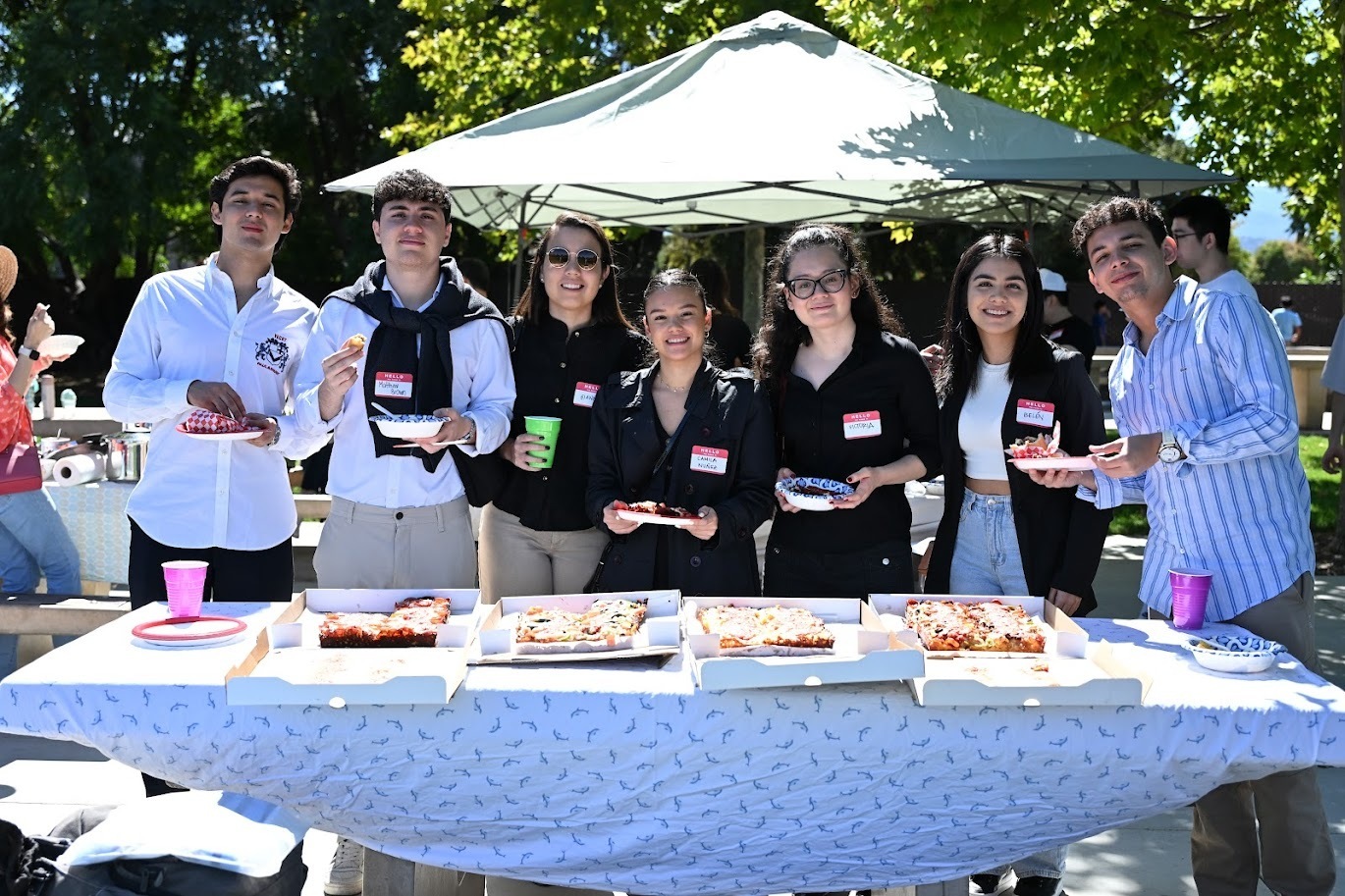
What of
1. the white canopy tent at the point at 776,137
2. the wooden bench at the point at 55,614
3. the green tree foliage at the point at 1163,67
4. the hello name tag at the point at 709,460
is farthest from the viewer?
the green tree foliage at the point at 1163,67

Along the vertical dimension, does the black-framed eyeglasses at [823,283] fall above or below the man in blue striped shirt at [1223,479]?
above

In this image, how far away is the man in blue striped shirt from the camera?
3.10 meters

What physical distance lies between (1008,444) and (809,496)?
2.16 ft

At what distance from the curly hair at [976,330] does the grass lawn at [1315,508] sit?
4.89m

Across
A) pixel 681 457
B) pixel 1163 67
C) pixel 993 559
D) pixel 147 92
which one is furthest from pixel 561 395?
pixel 147 92

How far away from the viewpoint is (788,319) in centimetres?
363

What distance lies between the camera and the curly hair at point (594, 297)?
3.79m

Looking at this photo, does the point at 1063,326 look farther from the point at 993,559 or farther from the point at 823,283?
the point at 823,283

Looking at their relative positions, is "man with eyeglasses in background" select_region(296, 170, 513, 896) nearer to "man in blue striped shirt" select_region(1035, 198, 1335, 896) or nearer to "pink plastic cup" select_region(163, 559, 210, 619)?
"pink plastic cup" select_region(163, 559, 210, 619)

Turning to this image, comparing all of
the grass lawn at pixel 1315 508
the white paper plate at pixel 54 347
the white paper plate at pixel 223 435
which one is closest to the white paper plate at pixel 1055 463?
the white paper plate at pixel 223 435

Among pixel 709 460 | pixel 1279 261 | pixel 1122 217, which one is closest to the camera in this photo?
pixel 1122 217

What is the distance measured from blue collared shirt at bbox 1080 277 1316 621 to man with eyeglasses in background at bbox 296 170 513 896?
5.93ft

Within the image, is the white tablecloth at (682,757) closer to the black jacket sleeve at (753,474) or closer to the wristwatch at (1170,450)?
the wristwatch at (1170,450)

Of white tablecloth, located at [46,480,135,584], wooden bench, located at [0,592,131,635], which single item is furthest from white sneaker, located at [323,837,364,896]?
white tablecloth, located at [46,480,135,584]
